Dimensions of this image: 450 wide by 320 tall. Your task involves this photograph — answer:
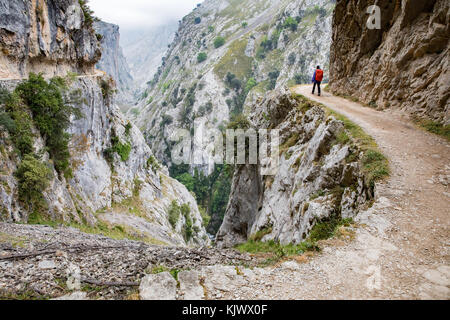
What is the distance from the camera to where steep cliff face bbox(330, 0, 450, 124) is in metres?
13.1

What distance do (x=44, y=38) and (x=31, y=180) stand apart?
2125 cm

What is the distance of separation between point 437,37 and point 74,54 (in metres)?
40.5

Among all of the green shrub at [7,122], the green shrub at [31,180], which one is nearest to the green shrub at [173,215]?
the green shrub at [31,180]

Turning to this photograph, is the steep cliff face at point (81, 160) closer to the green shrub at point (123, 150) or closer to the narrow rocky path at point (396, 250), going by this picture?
the green shrub at point (123, 150)

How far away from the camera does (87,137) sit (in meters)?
30.5

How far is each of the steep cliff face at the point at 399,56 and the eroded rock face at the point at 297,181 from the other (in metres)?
Answer: 4.71

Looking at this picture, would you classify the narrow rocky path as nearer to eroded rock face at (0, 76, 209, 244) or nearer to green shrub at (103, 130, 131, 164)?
eroded rock face at (0, 76, 209, 244)

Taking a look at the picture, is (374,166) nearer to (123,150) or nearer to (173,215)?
(123,150)

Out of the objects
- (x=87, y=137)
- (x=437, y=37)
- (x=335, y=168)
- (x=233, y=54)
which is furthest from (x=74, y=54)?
(x=233, y=54)

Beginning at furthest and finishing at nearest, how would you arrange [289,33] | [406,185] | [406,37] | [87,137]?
[289,33] → [87,137] → [406,37] → [406,185]

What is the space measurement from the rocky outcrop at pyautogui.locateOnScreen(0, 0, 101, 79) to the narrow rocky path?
29970mm

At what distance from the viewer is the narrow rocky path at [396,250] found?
5797 mm

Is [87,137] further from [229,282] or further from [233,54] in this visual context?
[233,54]

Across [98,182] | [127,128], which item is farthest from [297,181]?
[127,128]
